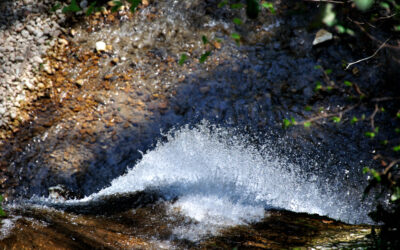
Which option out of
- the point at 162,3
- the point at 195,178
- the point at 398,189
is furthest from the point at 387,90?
the point at 162,3

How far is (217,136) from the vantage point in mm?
4516

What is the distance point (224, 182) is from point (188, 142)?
76cm

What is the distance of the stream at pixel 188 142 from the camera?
11.0 feet

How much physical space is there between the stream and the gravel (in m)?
0.21

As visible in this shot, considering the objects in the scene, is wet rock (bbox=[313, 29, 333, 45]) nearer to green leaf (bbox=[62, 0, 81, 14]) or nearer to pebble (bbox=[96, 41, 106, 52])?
pebble (bbox=[96, 41, 106, 52])

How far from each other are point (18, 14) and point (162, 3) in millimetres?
2238

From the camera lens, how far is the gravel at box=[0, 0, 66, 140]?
4.54 m

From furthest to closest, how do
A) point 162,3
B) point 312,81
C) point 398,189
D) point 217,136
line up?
point 162,3 < point 312,81 < point 217,136 < point 398,189

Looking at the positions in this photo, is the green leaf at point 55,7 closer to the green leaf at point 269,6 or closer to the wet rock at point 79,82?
the wet rock at point 79,82

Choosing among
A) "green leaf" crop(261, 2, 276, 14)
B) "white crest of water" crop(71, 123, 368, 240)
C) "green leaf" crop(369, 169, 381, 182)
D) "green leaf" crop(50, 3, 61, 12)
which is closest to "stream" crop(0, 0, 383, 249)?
"white crest of water" crop(71, 123, 368, 240)

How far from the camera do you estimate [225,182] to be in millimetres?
4070

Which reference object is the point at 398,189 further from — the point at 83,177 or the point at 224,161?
the point at 83,177

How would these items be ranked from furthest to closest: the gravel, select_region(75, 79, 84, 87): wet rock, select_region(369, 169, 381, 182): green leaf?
select_region(75, 79, 84, 87): wet rock, the gravel, select_region(369, 169, 381, 182): green leaf

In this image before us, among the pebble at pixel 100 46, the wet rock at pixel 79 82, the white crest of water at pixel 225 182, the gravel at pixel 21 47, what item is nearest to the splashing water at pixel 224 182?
the white crest of water at pixel 225 182
